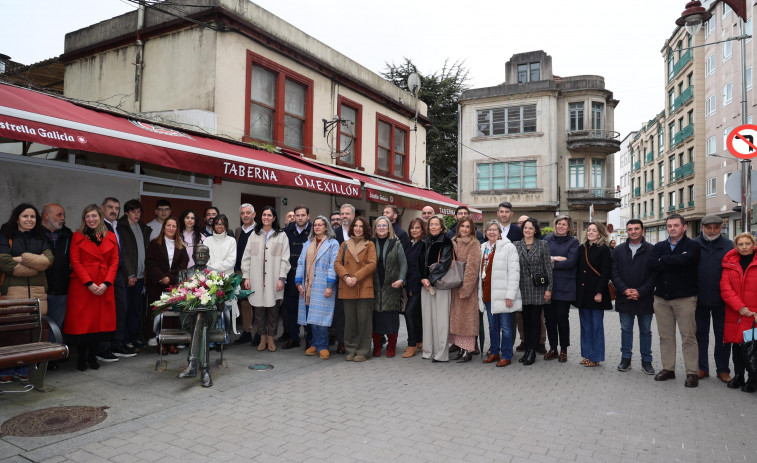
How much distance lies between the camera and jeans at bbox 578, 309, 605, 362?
639cm

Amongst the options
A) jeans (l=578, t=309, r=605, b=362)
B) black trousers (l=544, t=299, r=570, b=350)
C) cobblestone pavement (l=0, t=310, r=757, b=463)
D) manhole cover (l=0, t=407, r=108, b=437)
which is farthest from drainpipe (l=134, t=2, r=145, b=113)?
jeans (l=578, t=309, r=605, b=362)

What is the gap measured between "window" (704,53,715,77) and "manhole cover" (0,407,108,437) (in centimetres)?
3932

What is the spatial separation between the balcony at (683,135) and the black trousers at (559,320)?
118 feet

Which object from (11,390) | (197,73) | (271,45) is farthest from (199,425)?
(271,45)

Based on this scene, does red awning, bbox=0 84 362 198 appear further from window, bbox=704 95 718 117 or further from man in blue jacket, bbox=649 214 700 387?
window, bbox=704 95 718 117

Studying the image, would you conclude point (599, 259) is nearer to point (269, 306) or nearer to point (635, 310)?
point (635, 310)

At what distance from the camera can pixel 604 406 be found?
4766 mm

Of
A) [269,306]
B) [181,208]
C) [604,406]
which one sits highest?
[181,208]

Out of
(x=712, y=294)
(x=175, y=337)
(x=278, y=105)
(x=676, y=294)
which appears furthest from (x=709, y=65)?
(x=175, y=337)

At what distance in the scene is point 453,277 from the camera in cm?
656

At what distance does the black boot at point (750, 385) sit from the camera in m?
5.31

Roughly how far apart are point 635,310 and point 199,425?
513 cm

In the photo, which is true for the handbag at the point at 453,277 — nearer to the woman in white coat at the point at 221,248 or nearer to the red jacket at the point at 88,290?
the woman in white coat at the point at 221,248

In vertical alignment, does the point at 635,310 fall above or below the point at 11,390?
above
